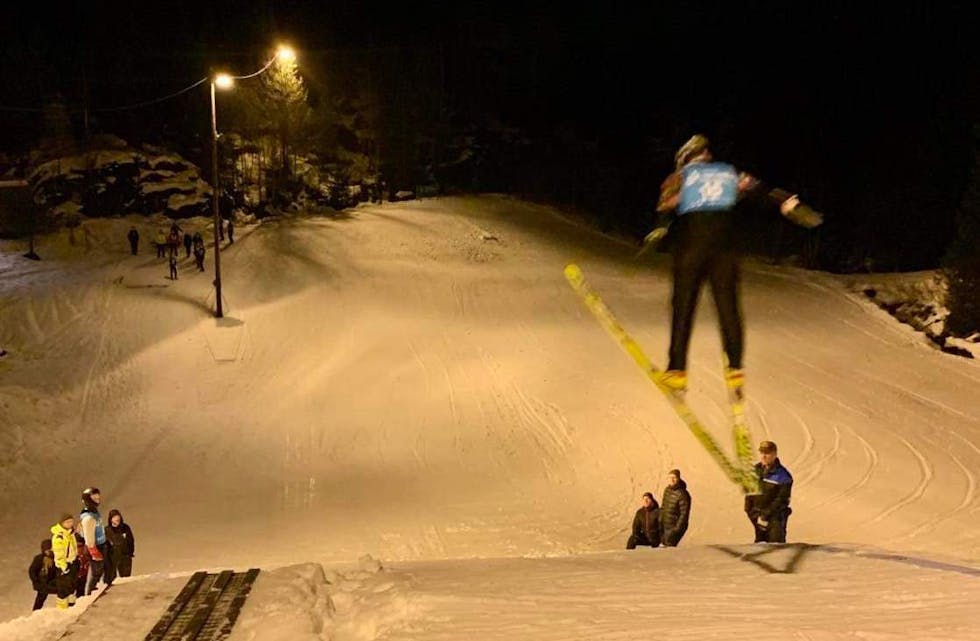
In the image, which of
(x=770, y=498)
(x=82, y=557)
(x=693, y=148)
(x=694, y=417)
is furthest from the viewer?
(x=82, y=557)

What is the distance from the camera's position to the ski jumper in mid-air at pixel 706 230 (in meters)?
6.13

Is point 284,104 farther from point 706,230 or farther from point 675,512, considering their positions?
point 706,230

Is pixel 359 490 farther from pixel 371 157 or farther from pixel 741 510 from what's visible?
pixel 371 157

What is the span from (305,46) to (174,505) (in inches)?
2219

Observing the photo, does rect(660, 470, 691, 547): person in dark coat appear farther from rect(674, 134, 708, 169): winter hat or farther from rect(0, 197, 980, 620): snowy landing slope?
rect(674, 134, 708, 169): winter hat

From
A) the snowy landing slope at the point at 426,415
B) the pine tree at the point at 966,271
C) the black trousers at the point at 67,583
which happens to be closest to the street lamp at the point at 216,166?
the snowy landing slope at the point at 426,415

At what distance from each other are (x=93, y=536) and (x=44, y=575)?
703mm

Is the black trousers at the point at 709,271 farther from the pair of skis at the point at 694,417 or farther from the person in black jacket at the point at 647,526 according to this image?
the person in black jacket at the point at 647,526

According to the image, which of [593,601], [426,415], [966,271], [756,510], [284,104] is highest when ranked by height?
[284,104]

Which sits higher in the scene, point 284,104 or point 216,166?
point 284,104

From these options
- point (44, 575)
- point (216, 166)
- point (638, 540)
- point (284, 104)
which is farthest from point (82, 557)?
point (284, 104)

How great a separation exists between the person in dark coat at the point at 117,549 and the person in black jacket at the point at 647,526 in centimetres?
689

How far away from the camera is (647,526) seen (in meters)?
10.8

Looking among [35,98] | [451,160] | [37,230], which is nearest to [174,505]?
[37,230]
